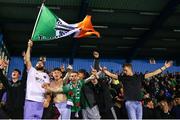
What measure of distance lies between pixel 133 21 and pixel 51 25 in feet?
31.9

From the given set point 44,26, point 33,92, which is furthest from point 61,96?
point 44,26

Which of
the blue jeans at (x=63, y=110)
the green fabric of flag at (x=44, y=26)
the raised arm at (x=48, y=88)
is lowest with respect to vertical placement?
the blue jeans at (x=63, y=110)

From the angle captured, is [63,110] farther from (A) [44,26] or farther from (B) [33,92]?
(A) [44,26]

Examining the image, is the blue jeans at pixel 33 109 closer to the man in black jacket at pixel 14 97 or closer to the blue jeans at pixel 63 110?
the man in black jacket at pixel 14 97

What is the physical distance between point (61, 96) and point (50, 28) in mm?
1977

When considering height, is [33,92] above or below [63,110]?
above

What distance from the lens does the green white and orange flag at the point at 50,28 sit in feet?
25.1

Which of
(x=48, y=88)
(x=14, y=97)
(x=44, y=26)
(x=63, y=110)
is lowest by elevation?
(x=63, y=110)

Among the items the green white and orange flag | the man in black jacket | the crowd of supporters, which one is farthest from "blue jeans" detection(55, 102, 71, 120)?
the green white and orange flag

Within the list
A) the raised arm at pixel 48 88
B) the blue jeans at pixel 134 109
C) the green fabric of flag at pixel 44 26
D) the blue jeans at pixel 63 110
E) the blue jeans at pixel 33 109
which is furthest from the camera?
the green fabric of flag at pixel 44 26

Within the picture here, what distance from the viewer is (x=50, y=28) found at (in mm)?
8062

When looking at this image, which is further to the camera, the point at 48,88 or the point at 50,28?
the point at 50,28

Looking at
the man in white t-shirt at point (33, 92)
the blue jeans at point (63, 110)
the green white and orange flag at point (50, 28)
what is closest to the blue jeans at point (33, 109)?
the man in white t-shirt at point (33, 92)

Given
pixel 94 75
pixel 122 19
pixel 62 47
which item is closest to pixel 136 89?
pixel 94 75
